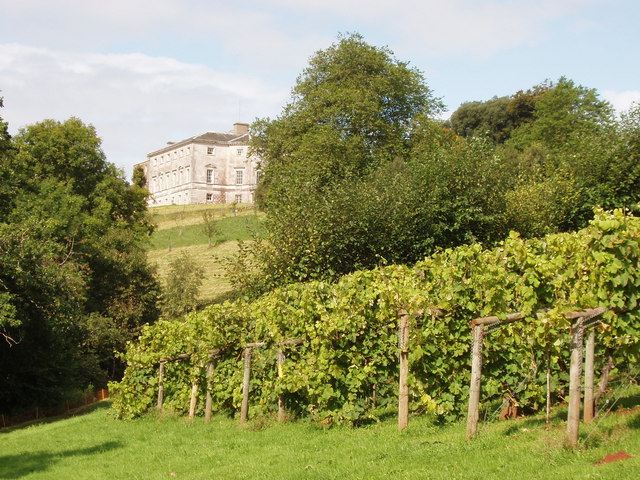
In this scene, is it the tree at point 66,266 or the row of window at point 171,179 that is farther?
the row of window at point 171,179

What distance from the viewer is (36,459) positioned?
15.0 m

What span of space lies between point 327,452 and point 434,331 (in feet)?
8.34

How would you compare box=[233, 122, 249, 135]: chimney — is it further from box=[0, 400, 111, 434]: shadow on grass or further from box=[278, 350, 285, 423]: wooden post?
box=[278, 350, 285, 423]: wooden post

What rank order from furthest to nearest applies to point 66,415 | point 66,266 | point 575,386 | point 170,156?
point 170,156 < point 66,266 < point 66,415 < point 575,386

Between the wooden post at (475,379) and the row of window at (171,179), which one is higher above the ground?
the row of window at (171,179)

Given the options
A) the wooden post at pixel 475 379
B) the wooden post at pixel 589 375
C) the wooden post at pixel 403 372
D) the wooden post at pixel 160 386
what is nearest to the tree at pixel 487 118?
the wooden post at pixel 160 386

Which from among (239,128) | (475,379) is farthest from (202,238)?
(475,379)

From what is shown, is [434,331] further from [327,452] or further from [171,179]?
[171,179]

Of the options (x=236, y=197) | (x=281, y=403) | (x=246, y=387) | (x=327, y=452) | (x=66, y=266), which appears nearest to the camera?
(x=327, y=452)

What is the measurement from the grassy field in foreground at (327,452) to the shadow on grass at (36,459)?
31 mm

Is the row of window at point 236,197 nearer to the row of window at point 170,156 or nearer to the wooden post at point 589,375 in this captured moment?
the row of window at point 170,156

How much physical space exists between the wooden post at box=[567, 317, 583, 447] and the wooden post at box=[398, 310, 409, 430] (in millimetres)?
3652

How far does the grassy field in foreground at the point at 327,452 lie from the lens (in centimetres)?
807

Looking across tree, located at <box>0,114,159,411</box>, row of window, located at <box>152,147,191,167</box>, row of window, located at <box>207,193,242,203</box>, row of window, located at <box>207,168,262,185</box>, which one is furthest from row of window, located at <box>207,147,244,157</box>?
tree, located at <box>0,114,159,411</box>
